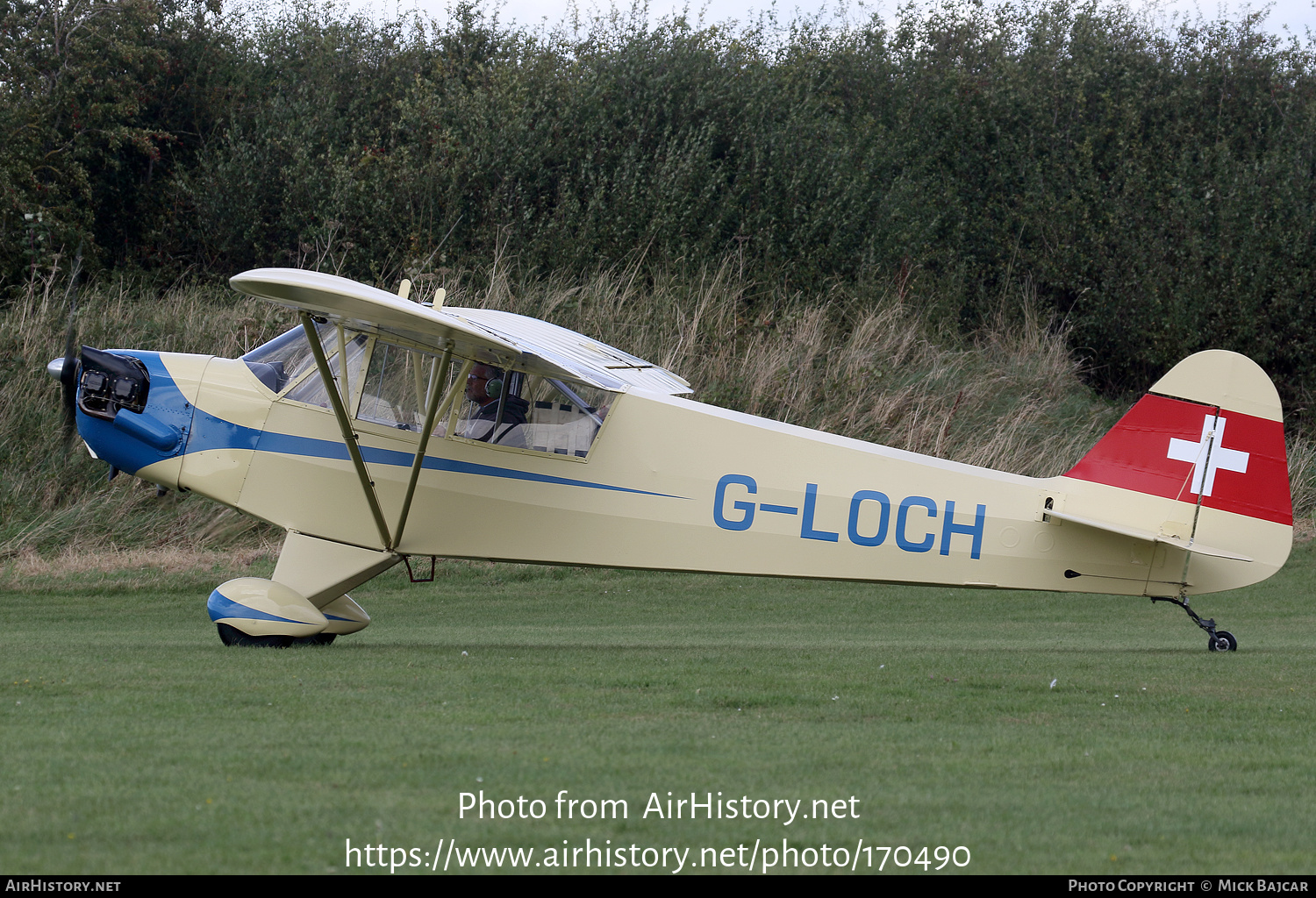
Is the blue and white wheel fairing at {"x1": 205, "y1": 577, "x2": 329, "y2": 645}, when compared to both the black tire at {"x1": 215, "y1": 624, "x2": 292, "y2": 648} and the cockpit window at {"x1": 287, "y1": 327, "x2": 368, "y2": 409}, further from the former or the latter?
the cockpit window at {"x1": 287, "y1": 327, "x2": 368, "y2": 409}

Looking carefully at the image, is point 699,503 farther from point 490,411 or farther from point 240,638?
point 240,638

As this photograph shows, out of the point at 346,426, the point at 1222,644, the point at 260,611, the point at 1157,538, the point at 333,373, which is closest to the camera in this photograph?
the point at 346,426

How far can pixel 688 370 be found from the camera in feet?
64.4

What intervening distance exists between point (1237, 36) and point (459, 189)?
21.2 metres

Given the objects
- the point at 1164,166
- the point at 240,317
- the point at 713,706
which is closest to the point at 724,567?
the point at 713,706

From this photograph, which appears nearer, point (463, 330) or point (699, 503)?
point (463, 330)

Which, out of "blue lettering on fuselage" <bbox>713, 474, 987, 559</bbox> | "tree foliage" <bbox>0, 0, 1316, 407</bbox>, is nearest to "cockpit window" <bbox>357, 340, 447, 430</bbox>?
"blue lettering on fuselage" <bbox>713, 474, 987, 559</bbox>

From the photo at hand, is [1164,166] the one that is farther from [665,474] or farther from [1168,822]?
[1168,822]

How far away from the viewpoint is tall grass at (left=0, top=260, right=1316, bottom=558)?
16.5 meters

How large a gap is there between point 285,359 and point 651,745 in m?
5.12

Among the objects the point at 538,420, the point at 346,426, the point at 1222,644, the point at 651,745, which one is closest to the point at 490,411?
the point at 538,420

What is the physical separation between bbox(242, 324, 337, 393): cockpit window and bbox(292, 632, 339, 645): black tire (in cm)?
188

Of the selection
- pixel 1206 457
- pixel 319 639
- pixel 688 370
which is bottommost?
pixel 319 639

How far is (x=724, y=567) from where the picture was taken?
29.7 ft
